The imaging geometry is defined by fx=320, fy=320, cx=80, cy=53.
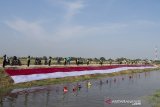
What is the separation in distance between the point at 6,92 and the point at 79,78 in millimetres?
25959

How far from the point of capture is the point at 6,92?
34.5 meters

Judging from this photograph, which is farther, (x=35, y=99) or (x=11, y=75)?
(x=11, y=75)

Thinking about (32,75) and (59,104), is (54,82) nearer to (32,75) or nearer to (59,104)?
(32,75)

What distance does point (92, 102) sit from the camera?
101ft

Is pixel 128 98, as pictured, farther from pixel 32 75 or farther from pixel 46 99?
pixel 32 75

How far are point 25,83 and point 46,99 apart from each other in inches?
449

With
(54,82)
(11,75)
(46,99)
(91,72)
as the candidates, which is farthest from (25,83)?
(91,72)

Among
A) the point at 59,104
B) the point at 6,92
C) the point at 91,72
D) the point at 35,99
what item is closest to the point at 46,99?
the point at 35,99

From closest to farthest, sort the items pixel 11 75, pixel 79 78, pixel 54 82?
pixel 11 75 < pixel 54 82 < pixel 79 78

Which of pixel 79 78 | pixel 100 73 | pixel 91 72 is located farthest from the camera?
pixel 100 73

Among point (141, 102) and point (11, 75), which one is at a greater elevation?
point (11, 75)

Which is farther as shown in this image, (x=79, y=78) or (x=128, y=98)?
(x=79, y=78)

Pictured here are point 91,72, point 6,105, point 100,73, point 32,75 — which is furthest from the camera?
point 100,73

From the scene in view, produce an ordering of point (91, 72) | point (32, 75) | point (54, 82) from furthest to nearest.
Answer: point (91, 72) → point (54, 82) → point (32, 75)
